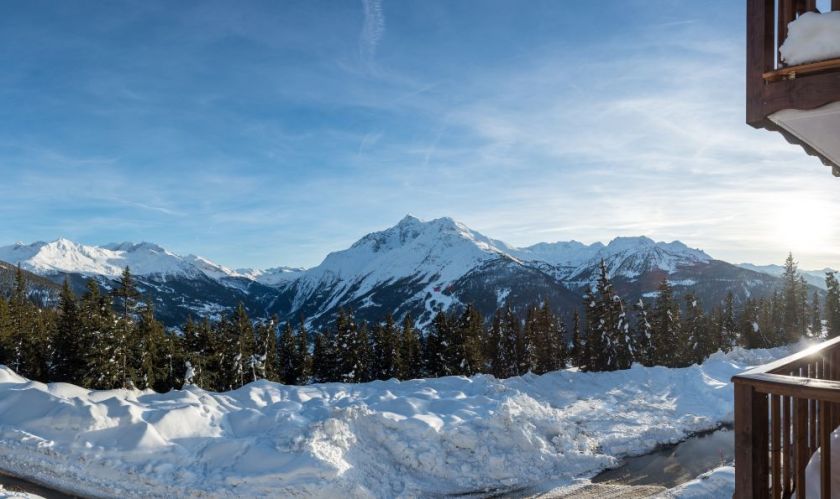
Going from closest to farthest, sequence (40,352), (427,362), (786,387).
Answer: (786,387)
(40,352)
(427,362)

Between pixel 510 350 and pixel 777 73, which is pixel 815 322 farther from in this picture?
pixel 777 73

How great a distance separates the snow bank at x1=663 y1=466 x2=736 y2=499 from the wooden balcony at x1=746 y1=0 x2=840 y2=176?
51.3ft

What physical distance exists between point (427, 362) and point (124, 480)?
36614mm

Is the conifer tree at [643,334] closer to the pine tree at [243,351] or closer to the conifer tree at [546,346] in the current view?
the conifer tree at [546,346]

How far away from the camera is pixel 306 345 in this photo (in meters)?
56.8

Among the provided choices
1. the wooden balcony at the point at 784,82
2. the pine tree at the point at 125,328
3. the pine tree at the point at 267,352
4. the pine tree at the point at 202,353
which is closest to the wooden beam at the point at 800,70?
the wooden balcony at the point at 784,82

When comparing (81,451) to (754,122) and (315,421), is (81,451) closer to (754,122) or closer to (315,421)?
(315,421)

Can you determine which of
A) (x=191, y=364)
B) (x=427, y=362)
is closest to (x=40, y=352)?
(x=191, y=364)

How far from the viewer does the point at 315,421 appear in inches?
917

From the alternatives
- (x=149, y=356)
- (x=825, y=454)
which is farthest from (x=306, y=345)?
(x=825, y=454)

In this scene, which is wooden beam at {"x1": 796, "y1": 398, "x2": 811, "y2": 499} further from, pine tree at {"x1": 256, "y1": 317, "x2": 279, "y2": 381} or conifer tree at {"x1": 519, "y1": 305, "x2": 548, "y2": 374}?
conifer tree at {"x1": 519, "y1": 305, "x2": 548, "y2": 374}

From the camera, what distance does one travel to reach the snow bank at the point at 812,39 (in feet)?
14.2

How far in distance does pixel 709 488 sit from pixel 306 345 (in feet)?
150

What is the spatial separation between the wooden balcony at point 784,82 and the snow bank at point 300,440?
59.7 ft
